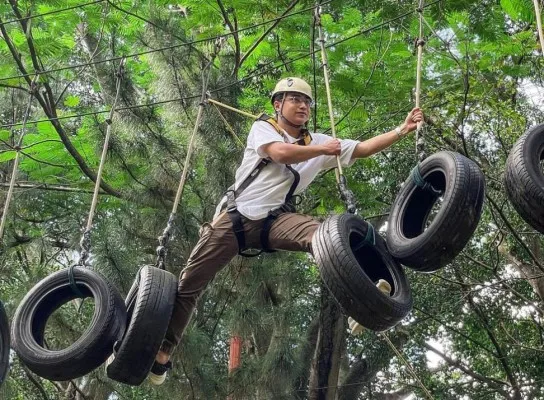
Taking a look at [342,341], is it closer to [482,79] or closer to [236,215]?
[482,79]

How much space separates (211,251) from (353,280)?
1.14 metres

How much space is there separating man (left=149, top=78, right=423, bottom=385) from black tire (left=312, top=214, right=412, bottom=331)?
35cm

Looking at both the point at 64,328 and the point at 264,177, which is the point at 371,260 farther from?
the point at 64,328

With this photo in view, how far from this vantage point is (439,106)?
881 centimetres

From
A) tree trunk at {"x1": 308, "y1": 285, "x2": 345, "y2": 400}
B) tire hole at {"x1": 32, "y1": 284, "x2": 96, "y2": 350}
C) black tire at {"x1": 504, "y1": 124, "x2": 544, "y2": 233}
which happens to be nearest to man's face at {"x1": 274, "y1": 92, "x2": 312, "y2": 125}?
black tire at {"x1": 504, "y1": 124, "x2": 544, "y2": 233}

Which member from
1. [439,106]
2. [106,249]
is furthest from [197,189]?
[439,106]

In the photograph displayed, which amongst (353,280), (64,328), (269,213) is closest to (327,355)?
(64,328)

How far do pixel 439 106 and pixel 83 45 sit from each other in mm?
4094

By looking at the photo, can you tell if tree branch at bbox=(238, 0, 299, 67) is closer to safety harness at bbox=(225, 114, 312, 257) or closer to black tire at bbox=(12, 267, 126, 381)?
safety harness at bbox=(225, 114, 312, 257)

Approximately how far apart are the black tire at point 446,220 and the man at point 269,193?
39cm

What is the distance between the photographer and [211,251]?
482cm

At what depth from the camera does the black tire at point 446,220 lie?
13.3 feet

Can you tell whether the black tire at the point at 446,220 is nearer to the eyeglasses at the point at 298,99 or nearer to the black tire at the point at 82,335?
the eyeglasses at the point at 298,99

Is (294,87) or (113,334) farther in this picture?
(294,87)
